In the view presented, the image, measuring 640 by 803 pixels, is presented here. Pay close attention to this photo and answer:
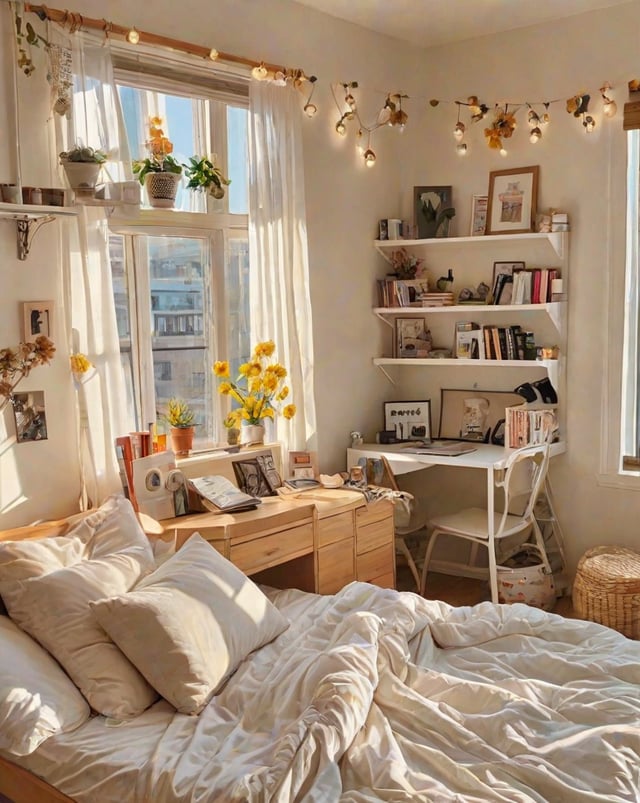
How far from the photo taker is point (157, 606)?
2.48 m

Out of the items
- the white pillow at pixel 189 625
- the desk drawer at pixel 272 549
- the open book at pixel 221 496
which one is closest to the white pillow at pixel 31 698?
the white pillow at pixel 189 625

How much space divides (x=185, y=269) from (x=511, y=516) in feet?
6.46

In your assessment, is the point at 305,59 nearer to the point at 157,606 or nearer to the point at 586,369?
the point at 586,369

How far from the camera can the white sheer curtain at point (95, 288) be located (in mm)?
3102

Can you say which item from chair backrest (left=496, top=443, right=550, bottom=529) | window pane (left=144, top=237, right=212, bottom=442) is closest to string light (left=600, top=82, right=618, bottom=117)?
chair backrest (left=496, top=443, right=550, bottom=529)

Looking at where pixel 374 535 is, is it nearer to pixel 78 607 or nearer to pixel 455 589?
pixel 455 589

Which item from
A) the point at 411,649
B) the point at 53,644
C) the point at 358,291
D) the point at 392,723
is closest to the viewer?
the point at 392,723

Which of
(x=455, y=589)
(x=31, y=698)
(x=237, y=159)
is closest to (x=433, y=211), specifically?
(x=237, y=159)

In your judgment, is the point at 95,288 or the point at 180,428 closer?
the point at 95,288

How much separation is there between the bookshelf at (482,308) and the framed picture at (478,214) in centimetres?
6

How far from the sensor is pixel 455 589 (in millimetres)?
4551

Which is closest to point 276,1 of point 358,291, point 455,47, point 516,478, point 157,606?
point 455,47

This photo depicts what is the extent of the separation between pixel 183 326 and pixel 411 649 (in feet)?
5.73

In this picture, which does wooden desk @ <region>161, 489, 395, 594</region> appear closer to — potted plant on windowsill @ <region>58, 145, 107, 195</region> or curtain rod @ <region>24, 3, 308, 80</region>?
potted plant on windowsill @ <region>58, 145, 107, 195</region>
